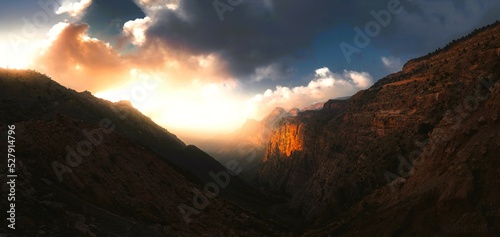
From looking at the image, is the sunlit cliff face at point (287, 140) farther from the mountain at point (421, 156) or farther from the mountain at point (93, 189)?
the mountain at point (93, 189)

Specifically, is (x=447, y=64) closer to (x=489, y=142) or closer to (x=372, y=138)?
(x=372, y=138)

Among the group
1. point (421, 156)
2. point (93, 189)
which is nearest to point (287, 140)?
point (421, 156)

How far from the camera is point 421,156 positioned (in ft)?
101

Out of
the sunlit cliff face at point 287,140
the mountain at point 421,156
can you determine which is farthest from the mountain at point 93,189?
the sunlit cliff face at point 287,140

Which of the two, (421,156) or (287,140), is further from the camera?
(287,140)

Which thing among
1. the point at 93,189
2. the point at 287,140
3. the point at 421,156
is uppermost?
the point at 287,140

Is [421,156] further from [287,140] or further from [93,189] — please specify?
[287,140]

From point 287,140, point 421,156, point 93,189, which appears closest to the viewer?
point 93,189

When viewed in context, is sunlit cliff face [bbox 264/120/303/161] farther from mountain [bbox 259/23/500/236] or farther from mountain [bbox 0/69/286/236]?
mountain [bbox 0/69/286/236]

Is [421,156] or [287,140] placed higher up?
[287,140]

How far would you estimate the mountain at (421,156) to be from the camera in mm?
20797

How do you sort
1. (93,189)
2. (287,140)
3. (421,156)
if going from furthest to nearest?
(287,140)
(421,156)
(93,189)

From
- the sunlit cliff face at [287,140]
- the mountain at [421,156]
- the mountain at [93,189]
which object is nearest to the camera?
the mountain at [93,189]

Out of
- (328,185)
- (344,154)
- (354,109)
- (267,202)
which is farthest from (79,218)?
(267,202)
